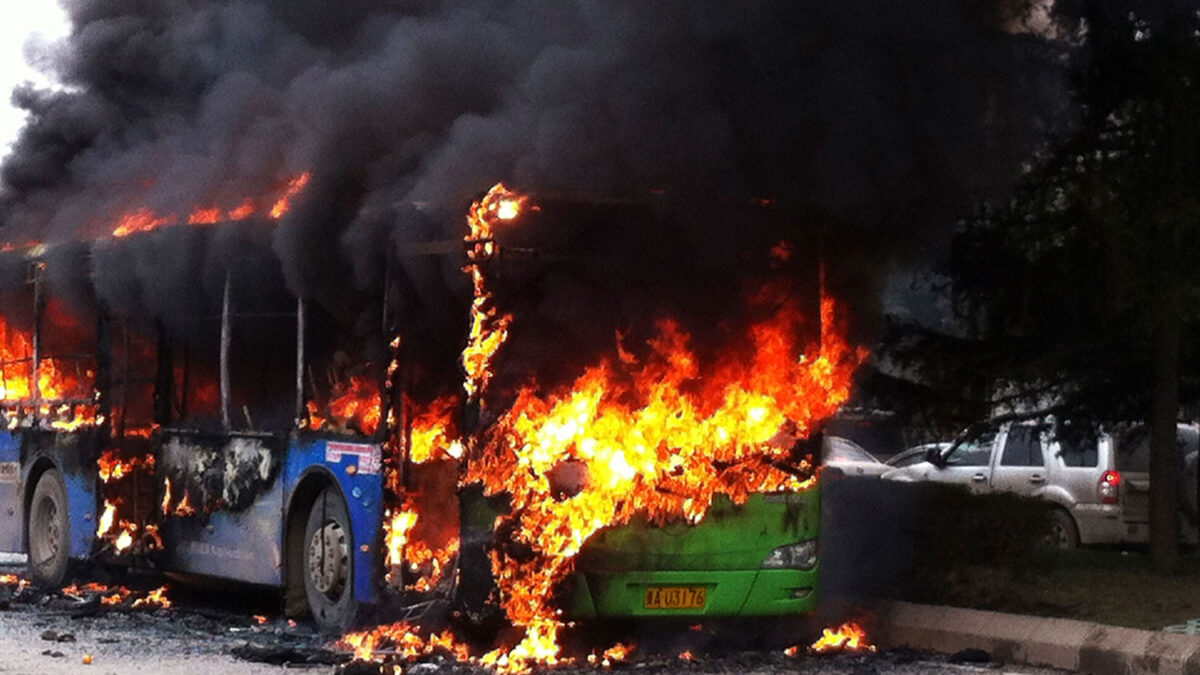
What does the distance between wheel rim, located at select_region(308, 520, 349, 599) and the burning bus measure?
16 millimetres

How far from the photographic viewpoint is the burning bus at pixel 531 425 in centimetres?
1128

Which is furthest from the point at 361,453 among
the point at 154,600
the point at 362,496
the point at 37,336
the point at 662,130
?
the point at 37,336

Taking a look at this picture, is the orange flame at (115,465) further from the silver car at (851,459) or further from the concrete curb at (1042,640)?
the silver car at (851,459)

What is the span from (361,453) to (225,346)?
7.54 feet

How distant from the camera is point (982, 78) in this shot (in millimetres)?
13117

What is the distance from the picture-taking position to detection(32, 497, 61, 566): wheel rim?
1658 centimetres

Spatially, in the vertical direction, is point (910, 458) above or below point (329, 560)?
above

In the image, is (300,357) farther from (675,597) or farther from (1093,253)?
(1093,253)

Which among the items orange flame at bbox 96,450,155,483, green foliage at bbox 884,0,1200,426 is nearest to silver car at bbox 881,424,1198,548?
green foliage at bbox 884,0,1200,426

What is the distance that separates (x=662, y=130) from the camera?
11938 mm

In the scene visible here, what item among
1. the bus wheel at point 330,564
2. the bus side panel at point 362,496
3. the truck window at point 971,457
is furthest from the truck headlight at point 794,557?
the truck window at point 971,457

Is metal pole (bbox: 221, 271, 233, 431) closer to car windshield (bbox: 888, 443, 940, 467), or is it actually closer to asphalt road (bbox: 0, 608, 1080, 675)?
asphalt road (bbox: 0, 608, 1080, 675)

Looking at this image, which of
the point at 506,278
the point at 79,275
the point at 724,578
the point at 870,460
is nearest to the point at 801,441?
the point at 724,578

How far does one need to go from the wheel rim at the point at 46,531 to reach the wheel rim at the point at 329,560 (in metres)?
4.19
